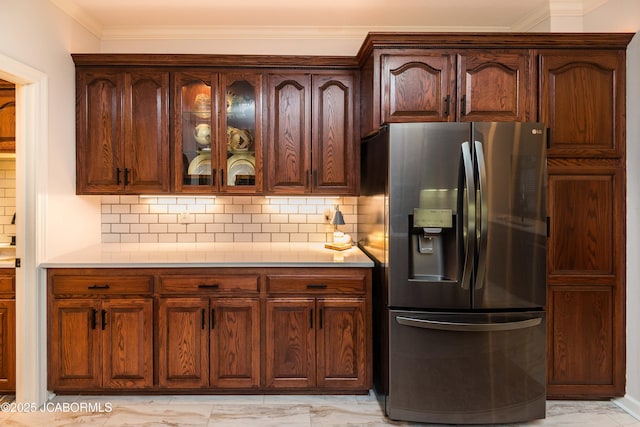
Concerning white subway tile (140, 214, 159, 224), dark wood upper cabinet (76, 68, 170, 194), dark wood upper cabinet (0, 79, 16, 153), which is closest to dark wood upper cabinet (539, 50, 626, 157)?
dark wood upper cabinet (76, 68, 170, 194)

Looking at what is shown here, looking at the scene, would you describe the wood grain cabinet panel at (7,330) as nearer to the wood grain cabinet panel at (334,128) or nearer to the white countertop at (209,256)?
the white countertop at (209,256)

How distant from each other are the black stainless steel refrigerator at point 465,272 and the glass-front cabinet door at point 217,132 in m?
1.12

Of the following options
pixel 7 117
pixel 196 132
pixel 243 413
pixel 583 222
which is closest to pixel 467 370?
pixel 583 222

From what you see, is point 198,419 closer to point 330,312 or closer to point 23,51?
point 330,312

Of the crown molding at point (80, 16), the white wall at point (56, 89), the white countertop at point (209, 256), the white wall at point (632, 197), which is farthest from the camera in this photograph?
the crown molding at point (80, 16)

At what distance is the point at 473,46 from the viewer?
2.73 metres

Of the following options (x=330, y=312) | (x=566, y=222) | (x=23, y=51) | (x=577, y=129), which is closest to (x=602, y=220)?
(x=566, y=222)

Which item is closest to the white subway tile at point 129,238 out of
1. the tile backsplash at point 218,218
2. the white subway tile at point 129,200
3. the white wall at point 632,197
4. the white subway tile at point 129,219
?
the tile backsplash at point 218,218

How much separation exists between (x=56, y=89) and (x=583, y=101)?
3343 mm

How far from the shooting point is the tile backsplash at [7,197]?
3.38 m

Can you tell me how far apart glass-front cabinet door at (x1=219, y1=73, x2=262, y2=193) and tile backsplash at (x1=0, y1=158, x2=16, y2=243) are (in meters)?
1.61

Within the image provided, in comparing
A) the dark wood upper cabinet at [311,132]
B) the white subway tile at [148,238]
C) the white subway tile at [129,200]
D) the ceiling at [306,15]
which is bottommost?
the white subway tile at [148,238]

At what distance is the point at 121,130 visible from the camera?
3.21 meters

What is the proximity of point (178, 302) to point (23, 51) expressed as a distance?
1.71 meters
